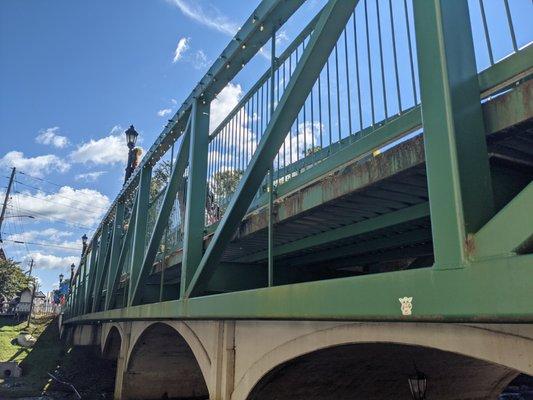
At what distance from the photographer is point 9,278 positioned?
1914 inches

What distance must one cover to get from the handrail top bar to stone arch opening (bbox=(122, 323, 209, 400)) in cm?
893

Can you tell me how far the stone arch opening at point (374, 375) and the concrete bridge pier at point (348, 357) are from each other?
0.02 metres

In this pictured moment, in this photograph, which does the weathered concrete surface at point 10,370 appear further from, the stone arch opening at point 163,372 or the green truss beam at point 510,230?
the green truss beam at point 510,230

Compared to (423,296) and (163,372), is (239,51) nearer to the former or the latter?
(423,296)

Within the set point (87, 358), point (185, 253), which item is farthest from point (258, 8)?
point (87, 358)

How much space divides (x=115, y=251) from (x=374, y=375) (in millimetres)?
10695

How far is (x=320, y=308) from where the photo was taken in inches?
156

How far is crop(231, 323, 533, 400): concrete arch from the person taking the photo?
310cm

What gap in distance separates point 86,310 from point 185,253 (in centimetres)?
1823

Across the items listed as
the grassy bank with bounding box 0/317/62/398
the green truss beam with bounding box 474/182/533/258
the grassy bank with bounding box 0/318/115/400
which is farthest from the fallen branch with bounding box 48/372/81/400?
the green truss beam with bounding box 474/182/533/258

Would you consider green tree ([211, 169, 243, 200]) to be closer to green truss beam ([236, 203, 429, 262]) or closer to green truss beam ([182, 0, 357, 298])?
green truss beam ([236, 203, 429, 262])

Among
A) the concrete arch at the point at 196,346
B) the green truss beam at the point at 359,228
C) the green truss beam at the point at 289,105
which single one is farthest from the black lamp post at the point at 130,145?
the green truss beam at the point at 289,105

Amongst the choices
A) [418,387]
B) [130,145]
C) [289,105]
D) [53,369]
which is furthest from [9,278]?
[289,105]

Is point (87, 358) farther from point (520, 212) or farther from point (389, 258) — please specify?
point (520, 212)
